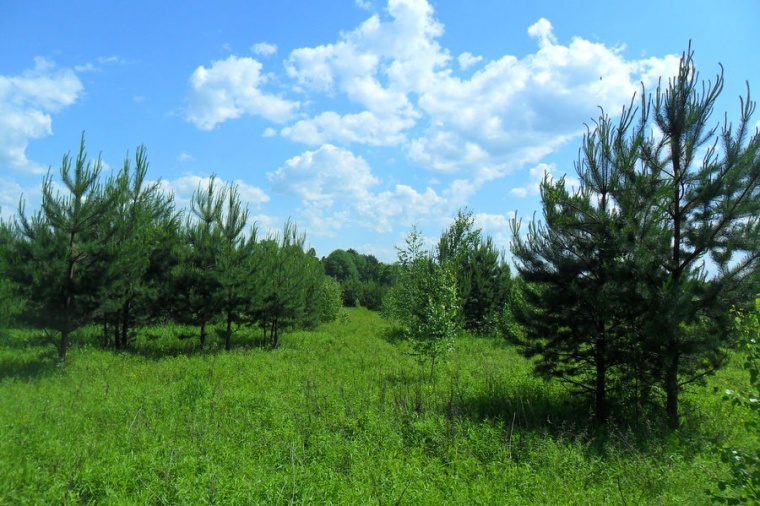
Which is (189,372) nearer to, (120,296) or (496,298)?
(120,296)

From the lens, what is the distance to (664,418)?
299 inches

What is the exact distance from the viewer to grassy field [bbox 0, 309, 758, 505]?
4965 millimetres

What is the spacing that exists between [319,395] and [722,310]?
7379 mm

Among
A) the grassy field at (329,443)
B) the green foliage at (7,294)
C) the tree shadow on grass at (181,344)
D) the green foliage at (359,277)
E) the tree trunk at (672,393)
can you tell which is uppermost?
the green foliage at (359,277)

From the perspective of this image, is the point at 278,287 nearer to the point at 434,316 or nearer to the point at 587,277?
the point at 434,316

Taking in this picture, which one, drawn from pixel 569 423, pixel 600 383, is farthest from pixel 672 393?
pixel 569 423

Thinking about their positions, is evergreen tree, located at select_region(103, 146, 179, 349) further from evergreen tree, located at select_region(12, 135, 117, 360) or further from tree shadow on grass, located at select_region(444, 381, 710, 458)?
tree shadow on grass, located at select_region(444, 381, 710, 458)

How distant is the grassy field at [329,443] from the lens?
→ 496 cm

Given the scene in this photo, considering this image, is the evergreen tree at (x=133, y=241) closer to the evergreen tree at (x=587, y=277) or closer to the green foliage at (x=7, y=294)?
the green foliage at (x=7, y=294)

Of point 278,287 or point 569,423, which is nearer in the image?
point 569,423

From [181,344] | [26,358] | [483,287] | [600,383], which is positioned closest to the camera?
[600,383]

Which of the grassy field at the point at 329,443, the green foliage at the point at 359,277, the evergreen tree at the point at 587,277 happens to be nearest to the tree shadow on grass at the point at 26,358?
the grassy field at the point at 329,443

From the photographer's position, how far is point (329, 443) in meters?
6.47

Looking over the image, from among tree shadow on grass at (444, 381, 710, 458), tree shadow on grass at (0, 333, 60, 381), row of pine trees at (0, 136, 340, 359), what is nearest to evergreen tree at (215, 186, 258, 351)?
row of pine trees at (0, 136, 340, 359)
